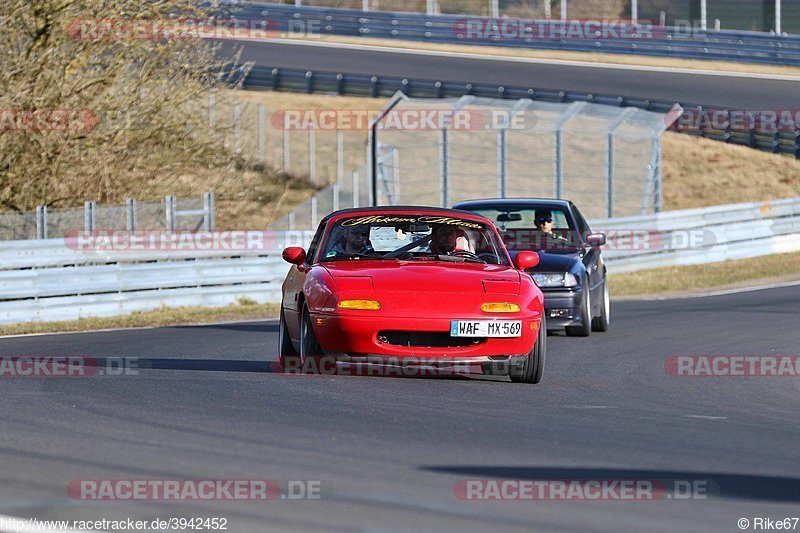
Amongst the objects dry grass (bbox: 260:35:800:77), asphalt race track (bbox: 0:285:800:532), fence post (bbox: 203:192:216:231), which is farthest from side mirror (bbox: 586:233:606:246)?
dry grass (bbox: 260:35:800:77)

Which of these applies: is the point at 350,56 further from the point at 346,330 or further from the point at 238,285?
the point at 346,330

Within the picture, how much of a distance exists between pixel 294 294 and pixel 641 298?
12847mm

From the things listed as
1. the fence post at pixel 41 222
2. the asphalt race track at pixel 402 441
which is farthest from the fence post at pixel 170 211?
the asphalt race track at pixel 402 441

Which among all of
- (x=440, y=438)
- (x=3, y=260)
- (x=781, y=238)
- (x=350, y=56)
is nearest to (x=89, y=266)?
(x=3, y=260)

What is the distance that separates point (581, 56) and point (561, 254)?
31.3 metres

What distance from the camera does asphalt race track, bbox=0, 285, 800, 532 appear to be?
19.4ft

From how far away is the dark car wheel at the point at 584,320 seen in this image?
15.5m

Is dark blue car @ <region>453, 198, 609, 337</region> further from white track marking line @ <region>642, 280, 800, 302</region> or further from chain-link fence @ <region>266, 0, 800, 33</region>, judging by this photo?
chain-link fence @ <region>266, 0, 800, 33</region>

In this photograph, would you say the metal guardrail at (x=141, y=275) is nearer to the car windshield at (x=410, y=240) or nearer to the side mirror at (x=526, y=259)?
the car windshield at (x=410, y=240)

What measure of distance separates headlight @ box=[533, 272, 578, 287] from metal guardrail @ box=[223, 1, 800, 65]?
2775 cm

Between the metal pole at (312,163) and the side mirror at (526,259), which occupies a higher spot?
the side mirror at (526,259)

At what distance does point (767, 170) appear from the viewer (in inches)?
1497

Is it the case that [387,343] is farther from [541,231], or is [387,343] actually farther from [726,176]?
[726,176]

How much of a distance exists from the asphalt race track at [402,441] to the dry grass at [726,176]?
83.0ft
